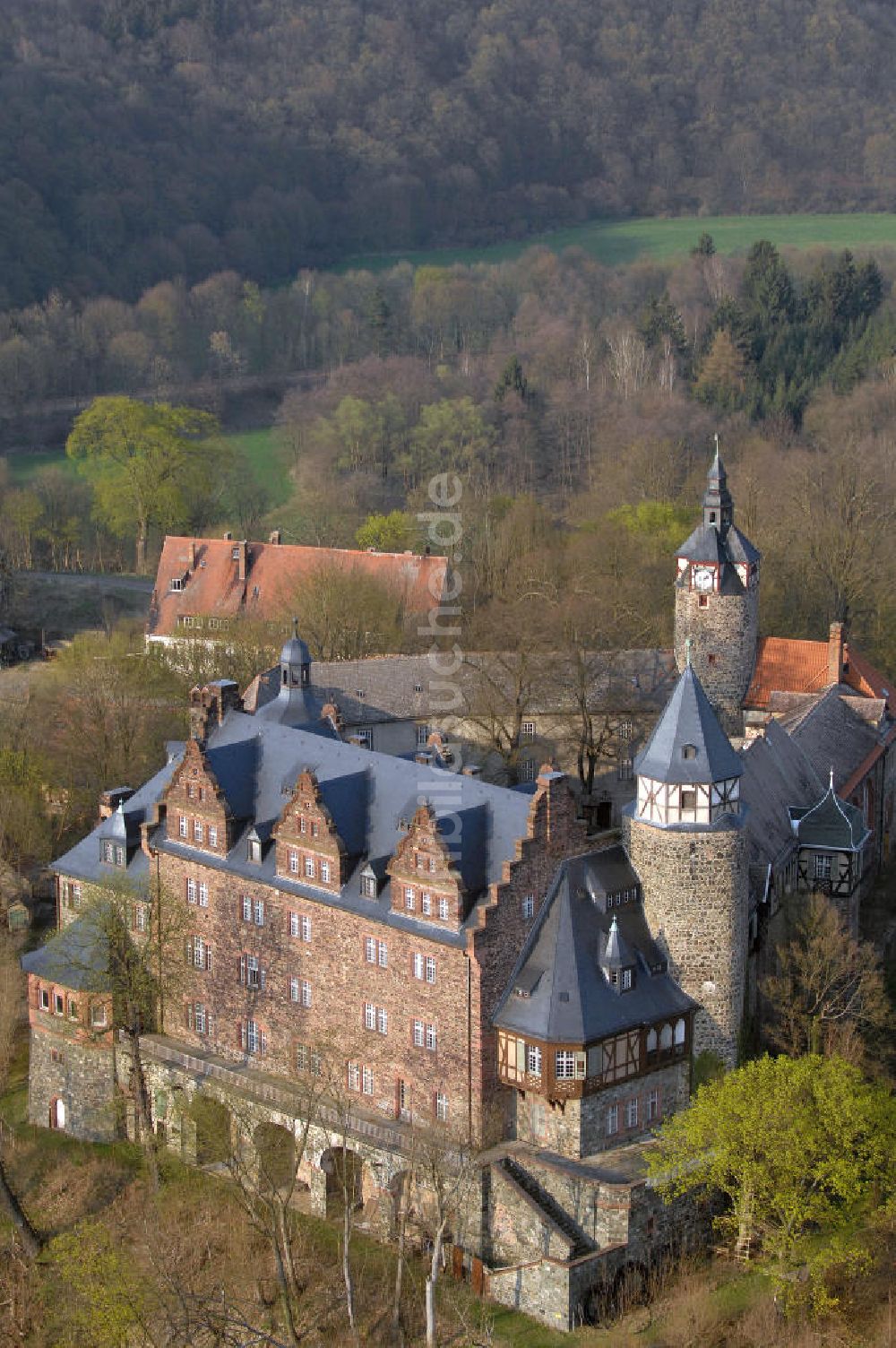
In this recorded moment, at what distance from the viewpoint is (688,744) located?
5362cm

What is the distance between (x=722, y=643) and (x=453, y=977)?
2510cm

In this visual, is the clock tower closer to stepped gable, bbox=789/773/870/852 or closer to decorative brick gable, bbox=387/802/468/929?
stepped gable, bbox=789/773/870/852

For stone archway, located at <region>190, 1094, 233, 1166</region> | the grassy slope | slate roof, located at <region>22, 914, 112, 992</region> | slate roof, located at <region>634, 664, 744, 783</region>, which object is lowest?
stone archway, located at <region>190, 1094, 233, 1166</region>

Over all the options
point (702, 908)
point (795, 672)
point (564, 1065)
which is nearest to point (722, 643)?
point (795, 672)

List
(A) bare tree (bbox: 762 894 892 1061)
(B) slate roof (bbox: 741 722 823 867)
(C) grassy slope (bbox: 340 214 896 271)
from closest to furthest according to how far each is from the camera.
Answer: (A) bare tree (bbox: 762 894 892 1061)
(B) slate roof (bbox: 741 722 823 867)
(C) grassy slope (bbox: 340 214 896 271)

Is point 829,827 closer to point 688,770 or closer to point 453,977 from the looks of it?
point 688,770

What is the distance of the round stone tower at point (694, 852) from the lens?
175ft

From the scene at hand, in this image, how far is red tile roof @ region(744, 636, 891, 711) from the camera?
2953 inches

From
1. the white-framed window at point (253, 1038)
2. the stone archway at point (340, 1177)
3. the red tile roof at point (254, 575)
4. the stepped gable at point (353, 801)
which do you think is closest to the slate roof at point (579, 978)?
the stepped gable at point (353, 801)

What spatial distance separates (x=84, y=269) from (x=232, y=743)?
96312 mm

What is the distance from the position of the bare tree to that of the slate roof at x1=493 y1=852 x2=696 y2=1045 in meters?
3.65

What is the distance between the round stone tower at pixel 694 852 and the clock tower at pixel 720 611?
2018 centimetres

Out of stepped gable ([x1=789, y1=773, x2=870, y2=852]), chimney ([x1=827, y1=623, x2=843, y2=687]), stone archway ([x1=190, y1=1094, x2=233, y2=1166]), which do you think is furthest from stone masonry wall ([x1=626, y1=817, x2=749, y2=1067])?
chimney ([x1=827, y1=623, x2=843, y2=687])

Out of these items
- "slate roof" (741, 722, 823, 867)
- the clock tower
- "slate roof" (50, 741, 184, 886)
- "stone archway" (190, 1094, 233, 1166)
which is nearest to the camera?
"stone archway" (190, 1094, 233, 1166)
